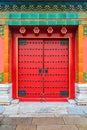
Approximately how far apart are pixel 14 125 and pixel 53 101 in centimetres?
291

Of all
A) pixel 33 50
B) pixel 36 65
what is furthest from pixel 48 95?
pixel 33 50

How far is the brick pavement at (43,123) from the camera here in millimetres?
4863

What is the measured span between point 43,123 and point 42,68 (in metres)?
2.94

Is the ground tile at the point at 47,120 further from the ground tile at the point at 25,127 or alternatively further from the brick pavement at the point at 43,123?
the ground tile at the point at 25,127

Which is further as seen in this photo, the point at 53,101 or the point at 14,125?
the point at 53,101

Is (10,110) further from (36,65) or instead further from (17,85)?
(36,65)

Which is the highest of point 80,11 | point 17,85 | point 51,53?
point 80,11

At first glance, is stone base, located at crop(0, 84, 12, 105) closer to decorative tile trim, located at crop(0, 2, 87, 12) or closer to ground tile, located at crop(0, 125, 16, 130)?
ground tile, located at crop(0, 125, 16, 130)

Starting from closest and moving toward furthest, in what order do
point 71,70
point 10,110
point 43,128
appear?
1. point 43,128
2. point 10,110
3. point 71,70

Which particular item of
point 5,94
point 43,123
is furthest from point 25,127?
point 5,94

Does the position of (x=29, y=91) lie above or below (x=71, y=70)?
below

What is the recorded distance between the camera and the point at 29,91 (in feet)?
25.7

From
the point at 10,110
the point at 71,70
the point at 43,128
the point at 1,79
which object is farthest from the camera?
the point at 71,70

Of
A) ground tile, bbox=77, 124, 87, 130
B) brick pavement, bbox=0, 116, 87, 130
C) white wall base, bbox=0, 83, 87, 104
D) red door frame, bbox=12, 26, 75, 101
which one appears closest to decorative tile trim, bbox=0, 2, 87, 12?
red door frame, bbox=12, 26, 75, 101
